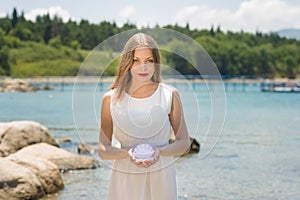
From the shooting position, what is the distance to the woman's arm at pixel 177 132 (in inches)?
132

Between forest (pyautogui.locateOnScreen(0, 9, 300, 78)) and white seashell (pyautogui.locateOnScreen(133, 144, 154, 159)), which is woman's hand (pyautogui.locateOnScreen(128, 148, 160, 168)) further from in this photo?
forest (pyautogui.locateOnScreen(0, 9, 300, 78))

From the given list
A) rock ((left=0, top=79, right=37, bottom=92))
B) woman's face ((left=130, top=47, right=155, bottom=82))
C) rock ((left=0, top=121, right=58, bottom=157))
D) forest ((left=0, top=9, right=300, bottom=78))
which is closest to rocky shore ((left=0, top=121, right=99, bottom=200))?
rock ((left=0, top=121, right=58, bottom=157))

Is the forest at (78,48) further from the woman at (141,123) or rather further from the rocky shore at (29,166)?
the woman at (141,123)

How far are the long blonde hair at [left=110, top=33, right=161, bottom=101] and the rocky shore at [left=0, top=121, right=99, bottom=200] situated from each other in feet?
17.9

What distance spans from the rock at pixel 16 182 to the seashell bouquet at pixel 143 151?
558 centimetres

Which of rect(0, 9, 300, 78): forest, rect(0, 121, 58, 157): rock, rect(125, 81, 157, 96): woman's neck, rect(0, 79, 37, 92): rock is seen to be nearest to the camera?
rect(125, 81, 157, 96): woman's neck

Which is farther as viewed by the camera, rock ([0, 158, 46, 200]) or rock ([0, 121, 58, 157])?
rock ([0, 121, 58, 157])

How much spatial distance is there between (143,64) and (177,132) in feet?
1.44

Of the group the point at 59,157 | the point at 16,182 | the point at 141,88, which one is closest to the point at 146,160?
the point at 141,88

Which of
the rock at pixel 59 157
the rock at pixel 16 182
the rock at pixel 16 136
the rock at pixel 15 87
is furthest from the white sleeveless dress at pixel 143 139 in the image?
the rock at pixel 15 87

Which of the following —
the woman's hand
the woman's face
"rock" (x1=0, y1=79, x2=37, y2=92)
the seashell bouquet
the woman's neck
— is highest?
the woman's face

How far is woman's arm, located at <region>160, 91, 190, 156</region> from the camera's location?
3.35 m

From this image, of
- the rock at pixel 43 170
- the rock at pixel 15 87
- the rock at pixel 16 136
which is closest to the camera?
the rock at pixel 43 170

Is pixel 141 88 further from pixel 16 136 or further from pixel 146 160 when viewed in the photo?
pixel 16 136
